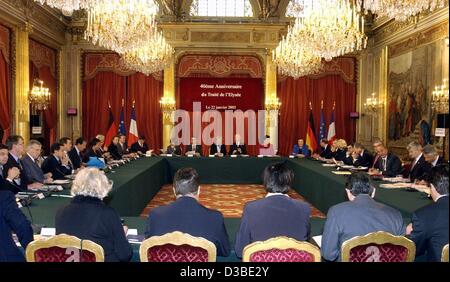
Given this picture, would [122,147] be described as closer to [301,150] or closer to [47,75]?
[47,75]

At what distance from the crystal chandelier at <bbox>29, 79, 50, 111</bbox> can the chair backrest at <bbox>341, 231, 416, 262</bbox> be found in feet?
31.8

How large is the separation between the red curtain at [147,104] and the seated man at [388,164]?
8.12 metres

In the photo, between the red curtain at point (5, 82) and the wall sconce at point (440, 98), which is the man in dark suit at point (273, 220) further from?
the red curtain at point (5, 82)

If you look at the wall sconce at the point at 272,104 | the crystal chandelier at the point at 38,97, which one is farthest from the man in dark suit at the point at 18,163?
the wall sconce at the point at 272,104

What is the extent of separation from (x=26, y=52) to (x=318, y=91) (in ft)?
26.7

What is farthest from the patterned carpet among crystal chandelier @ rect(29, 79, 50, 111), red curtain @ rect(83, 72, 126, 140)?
red curtain @ rect(83, 72, 126, 140)

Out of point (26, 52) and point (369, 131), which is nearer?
point (26, 52)

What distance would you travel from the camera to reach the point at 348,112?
1494 centimetres

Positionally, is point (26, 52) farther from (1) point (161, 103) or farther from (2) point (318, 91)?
(2) point (318, 91)

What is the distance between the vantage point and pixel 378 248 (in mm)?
2666

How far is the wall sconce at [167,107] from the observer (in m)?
14.3

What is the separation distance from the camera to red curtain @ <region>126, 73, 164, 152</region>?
14625 millimetres

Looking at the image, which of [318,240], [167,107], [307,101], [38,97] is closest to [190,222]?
[318,240]
